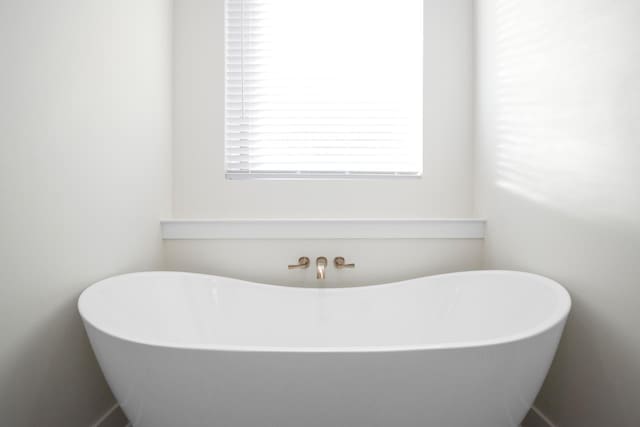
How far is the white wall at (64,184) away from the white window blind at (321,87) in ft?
1.58

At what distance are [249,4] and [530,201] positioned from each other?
1.64 meters

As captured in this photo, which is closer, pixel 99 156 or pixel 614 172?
pixel 614 172

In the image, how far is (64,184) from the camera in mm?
1039

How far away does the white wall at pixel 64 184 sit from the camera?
873 mm

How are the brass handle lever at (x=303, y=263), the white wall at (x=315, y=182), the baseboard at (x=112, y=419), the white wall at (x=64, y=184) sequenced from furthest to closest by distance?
the white wall at (x=315, y=182)
the brass handle lever at (x=303, y=263)
the baseboard at (x=112, y=419)
the white wall at (x=64, y=184)

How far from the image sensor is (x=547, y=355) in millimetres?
887

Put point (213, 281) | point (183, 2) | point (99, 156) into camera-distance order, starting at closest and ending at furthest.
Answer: point (99, 156) < point (213, 281) < point (183, 2)

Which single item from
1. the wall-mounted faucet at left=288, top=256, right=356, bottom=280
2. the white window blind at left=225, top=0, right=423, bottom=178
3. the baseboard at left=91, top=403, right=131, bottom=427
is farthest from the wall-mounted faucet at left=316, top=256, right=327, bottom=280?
the baseboard at left=91, top=403, right=131, bottom=427

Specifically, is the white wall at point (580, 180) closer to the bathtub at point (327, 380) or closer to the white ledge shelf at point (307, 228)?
the bathtub at point (327, 380)

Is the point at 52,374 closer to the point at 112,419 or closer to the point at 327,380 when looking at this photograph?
the point at 112,419

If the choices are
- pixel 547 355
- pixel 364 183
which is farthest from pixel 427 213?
pixel 547 355

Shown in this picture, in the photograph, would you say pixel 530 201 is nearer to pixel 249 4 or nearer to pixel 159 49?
pixel 249 4

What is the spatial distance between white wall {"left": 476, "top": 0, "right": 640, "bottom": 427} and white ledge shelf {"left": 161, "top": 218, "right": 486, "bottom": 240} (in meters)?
0.34

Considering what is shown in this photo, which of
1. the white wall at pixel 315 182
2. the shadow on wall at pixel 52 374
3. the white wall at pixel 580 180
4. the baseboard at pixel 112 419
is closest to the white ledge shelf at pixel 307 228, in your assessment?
the white wall at pixel 315 182
